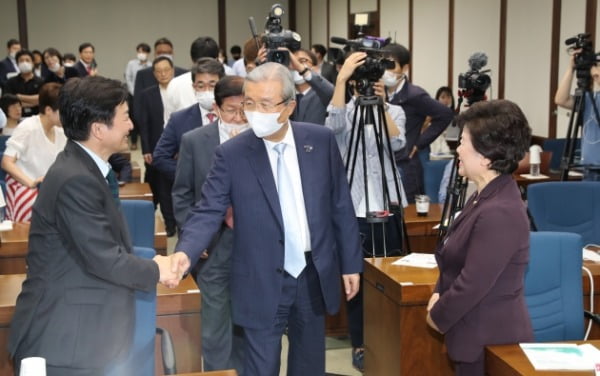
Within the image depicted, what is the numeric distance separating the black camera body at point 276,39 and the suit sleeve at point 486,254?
1856mm

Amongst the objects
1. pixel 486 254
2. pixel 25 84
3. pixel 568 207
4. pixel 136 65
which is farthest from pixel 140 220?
pixel 136 65

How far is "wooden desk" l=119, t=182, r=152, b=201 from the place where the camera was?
519 cm

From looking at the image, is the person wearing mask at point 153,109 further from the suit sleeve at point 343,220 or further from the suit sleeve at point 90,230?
the suit sleeve at point 90,230

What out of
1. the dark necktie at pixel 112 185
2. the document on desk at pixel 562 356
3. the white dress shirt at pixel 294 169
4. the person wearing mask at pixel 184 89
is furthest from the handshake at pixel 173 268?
the person wearing mask at pixel 184 89

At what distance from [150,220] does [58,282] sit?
170cm

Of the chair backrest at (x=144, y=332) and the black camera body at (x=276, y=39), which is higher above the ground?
the black camera body at (x=276, y=39)

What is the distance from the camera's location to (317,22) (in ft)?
54.0

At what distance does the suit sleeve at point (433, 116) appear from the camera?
5215mm

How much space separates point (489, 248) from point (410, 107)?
2.76 metres

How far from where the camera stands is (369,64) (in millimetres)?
3992

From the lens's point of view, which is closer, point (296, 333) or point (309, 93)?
point (296, 333)

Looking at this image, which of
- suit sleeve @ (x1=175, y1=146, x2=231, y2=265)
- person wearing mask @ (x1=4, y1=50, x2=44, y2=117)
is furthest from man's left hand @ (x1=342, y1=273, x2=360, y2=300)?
person wearing mask @ (x1=4, y1=50, x2=44, y2=117)

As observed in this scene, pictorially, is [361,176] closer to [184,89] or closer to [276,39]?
[276,39]

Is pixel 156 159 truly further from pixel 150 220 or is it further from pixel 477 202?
pixel 477 202
